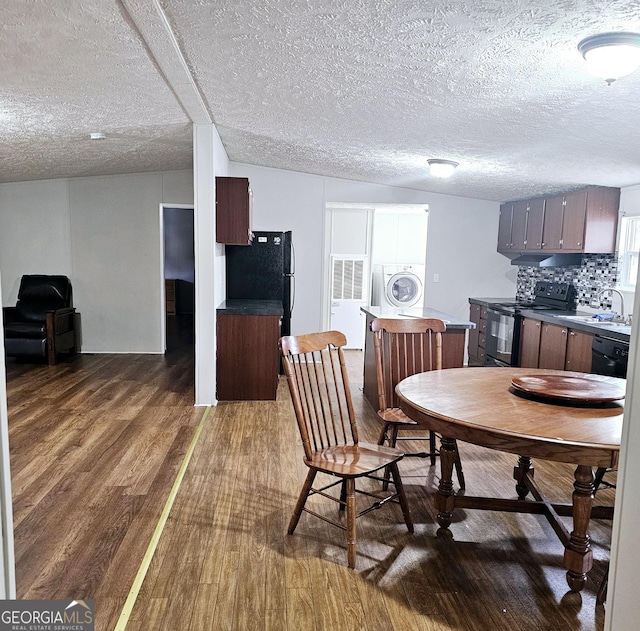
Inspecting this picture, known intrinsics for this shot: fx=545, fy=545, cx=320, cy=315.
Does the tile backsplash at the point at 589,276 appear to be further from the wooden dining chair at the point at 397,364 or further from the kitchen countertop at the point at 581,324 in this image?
the wooden dining chair at the point at 397,364

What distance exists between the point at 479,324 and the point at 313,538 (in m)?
4.53

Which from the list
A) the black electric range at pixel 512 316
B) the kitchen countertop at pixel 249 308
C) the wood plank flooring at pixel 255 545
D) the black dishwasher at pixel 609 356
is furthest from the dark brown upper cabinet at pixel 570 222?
the kitchen countertop at pixel 249 308

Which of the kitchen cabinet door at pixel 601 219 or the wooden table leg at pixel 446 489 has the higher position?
the kitchen cabinet door at pixel 601 219

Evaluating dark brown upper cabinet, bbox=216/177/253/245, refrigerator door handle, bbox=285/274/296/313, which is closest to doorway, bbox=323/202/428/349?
refrigerator door handle, bbox=285/274/296/313

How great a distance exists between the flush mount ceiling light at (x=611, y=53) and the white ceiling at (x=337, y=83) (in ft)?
0.17

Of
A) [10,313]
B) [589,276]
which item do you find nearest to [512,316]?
[589,276]

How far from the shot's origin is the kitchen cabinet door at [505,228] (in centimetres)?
649

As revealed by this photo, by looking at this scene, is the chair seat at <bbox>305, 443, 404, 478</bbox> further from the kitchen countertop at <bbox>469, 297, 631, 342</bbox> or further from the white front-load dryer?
the white front-load dryer

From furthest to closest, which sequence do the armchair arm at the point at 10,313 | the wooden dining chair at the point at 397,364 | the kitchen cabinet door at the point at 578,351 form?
the armchair arm at the point at 10,313 → the kitchen cabinet door at the point at 578,351 → the wooden dining chair at the point at 397,364

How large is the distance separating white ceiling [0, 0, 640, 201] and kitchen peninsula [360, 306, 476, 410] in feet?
4.37

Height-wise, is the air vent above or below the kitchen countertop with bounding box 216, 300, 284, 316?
above

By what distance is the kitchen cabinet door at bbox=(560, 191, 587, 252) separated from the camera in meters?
5.07

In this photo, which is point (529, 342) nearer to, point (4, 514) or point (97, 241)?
point (4, 514)

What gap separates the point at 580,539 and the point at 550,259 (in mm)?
4096
